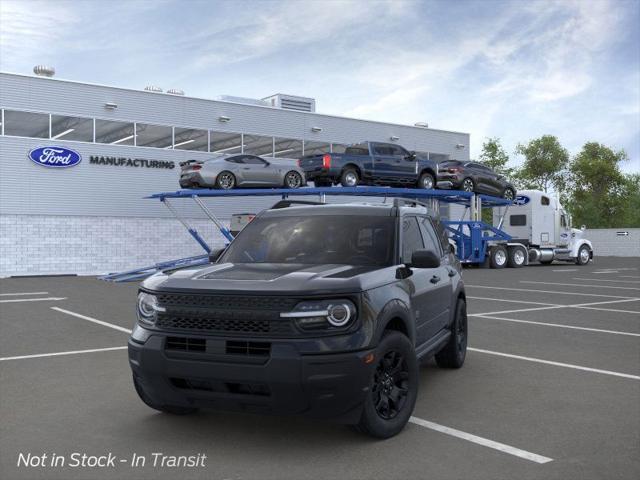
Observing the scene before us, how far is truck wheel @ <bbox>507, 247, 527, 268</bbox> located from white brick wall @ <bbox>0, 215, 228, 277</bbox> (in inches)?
548

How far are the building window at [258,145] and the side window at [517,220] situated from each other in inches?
477

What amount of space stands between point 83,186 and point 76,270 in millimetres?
3461

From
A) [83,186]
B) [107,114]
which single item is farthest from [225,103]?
[83,186]

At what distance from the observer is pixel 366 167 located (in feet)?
79.6

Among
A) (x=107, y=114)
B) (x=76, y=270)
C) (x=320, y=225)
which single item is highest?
(x=107, y=114)

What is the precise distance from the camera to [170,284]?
4688 millimetres

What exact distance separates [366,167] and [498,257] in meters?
9.13

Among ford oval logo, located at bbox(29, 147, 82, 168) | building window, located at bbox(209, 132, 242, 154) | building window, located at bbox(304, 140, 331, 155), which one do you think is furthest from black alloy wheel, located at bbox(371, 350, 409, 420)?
building window, located at bbox(304, 140, 331, 155)

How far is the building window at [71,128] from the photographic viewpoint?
26688 millimetres

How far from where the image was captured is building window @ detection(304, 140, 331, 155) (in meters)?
33.9

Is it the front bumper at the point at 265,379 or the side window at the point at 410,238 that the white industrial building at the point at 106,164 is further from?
the front bumper at the point at 265,379

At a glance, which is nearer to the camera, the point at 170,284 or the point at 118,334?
the point at 170,284

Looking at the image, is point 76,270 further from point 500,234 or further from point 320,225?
point 320,225

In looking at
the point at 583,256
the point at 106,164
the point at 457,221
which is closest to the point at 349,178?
the point at 457,221
